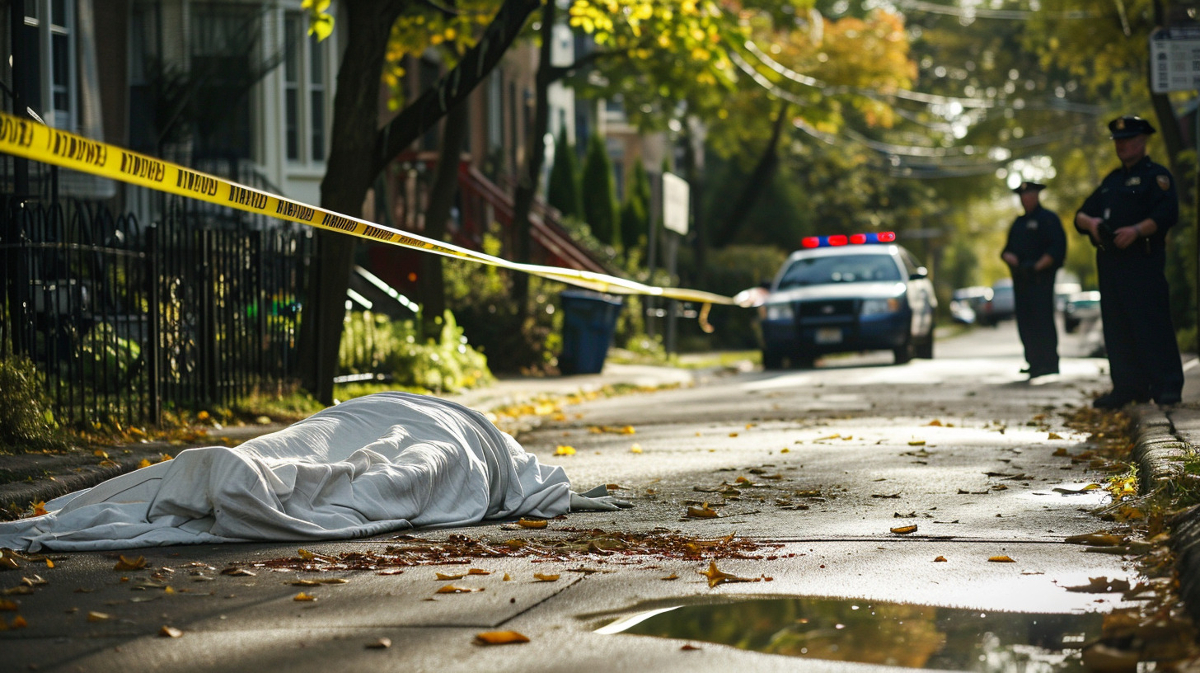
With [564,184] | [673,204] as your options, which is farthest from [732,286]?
[673,204]

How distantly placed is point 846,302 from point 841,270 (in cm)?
151

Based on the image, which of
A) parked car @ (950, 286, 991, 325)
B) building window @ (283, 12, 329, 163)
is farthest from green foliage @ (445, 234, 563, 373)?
parked car @ (950, 286, 991, 325)

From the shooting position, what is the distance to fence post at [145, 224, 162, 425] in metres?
9.94

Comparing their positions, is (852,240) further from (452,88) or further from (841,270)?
(452,88)

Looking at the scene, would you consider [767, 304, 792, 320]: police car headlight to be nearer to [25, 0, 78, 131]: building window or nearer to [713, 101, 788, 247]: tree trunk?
[25, 0, 78, 131]: building window

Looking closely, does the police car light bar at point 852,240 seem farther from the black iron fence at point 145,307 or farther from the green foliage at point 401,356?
the black iron fence at point 145,307

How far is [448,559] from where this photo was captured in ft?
17.8

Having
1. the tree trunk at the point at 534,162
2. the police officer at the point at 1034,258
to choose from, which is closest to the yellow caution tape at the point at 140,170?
the police officer at the point at 1034,258

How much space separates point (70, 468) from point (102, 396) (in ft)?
6.49

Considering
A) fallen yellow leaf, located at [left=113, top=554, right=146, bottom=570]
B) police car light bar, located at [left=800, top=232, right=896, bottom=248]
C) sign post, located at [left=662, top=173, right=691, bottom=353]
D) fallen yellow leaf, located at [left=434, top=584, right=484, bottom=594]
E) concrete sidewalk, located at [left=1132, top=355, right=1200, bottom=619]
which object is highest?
sign post, located at [left=662, top=173, right=691, bottom=353]

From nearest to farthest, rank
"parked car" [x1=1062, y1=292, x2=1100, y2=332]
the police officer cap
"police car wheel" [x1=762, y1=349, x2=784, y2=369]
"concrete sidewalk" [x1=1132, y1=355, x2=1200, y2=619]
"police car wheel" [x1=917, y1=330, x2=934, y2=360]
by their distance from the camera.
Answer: "concrete sidewalk" [x1=1132, y1=355, x2=1200, y2=619] → the police officer cap → "police car wheel" [x1=762, y1=349, x2=784, y2=369] → "police car wheel" [x1=917, y1=330, x2=934, y2=360] → "parked car" [x1=1062, y1=292, x2=1100, y2=332]

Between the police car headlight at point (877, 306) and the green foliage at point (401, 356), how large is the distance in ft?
21.8

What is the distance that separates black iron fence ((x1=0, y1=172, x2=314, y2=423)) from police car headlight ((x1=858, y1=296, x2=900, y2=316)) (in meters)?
9.70

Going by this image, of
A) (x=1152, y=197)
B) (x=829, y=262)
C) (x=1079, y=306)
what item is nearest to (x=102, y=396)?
(x=1152, y=197)
